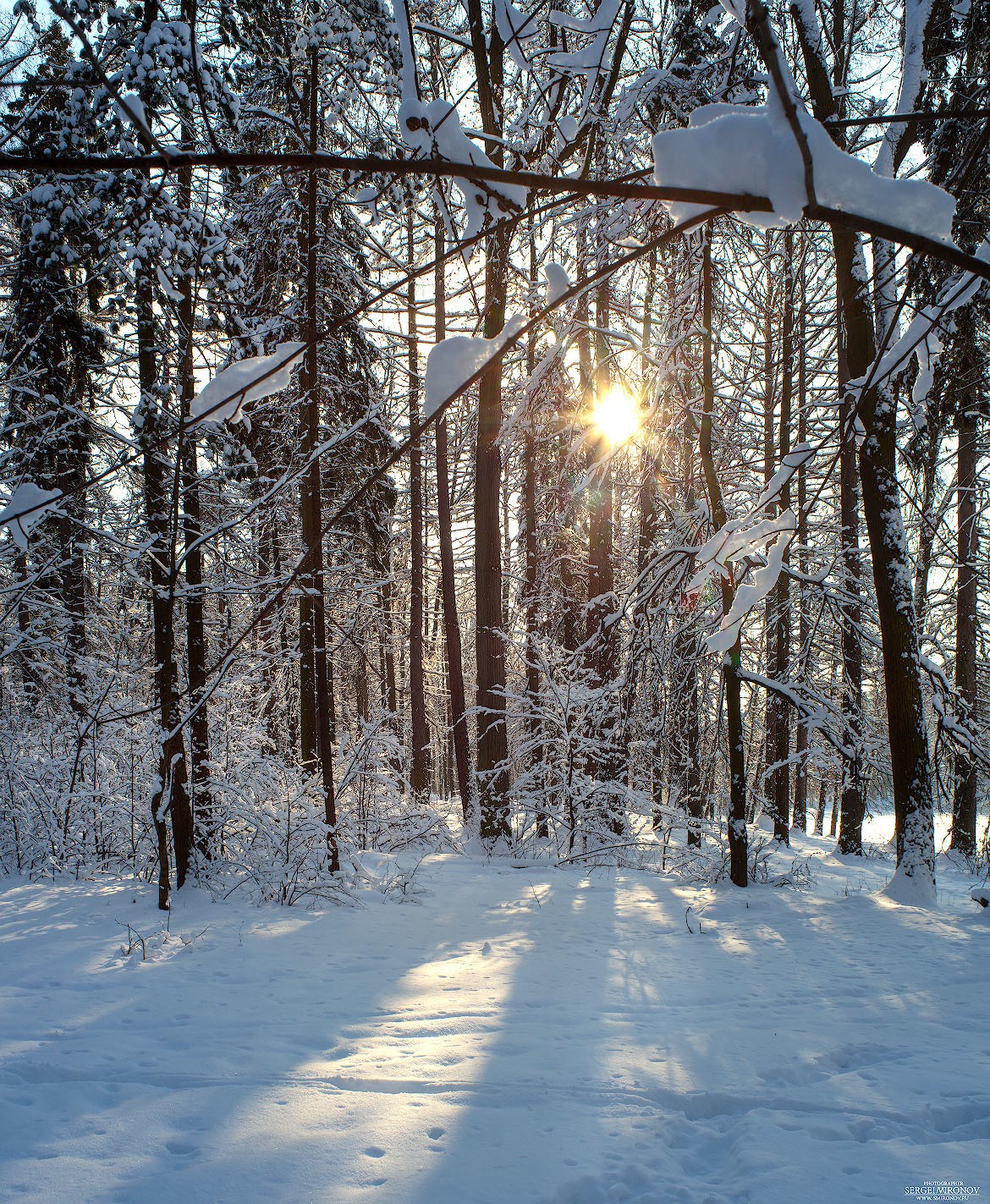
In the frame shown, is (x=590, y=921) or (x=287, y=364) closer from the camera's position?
(x=287, y=364)

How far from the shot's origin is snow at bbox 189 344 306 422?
968 millimetres

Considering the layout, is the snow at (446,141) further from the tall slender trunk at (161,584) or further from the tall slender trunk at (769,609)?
the tall slender trunk at (769,609)

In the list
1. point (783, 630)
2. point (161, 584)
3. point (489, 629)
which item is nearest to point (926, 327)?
point (161, 584)

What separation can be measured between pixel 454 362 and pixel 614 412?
5.16 metres

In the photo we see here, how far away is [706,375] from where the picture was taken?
6.21 metres

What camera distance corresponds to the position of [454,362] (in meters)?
0.95

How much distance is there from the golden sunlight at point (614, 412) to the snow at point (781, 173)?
15.1ft

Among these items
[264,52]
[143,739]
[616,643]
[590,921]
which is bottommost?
[590,921]

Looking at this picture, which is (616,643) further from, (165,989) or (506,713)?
(165,989)

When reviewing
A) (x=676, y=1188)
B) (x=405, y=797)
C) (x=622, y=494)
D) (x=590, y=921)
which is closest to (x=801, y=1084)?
(x=676, y=1188)

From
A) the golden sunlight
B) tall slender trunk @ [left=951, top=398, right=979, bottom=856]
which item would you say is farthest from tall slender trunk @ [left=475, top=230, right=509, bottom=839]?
tall slender trunk @ [left=951, top=398, right=979, bottom=856]

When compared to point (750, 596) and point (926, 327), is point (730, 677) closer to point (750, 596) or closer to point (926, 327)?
point (750, 596)

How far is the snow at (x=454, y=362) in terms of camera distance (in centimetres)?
93

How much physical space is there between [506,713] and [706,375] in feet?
14.1
